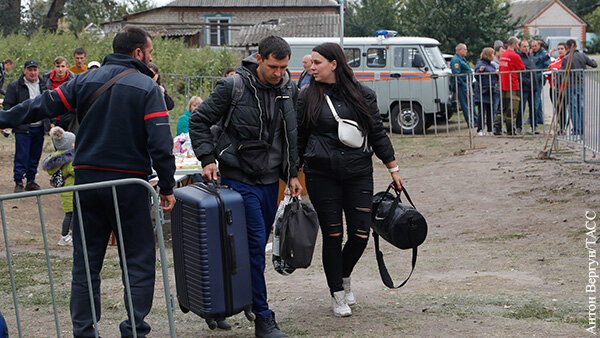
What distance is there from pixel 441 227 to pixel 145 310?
5.10 meters

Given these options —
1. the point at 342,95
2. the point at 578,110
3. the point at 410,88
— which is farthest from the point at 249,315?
the point at 410,88

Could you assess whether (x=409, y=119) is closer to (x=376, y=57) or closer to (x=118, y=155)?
(x=376, y=57)

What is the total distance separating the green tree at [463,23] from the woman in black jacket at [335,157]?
29172 millimetres

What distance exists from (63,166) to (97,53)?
15.2m

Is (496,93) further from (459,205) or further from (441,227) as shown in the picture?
(441,227)

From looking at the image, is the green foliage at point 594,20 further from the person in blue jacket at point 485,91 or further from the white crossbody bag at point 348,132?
the white crossbody bag at point 348,132

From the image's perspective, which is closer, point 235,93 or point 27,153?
point 235,93

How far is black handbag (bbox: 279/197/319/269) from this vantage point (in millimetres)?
4883

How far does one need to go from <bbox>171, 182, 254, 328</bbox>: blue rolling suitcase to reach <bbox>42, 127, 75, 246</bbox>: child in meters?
3.82

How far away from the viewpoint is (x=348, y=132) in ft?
17.0

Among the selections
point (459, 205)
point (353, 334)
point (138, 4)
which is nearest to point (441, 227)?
point (459, 205)

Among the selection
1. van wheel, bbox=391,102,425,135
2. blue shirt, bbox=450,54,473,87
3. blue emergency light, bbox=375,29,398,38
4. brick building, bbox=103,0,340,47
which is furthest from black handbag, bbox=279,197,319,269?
brick building, bbox=103,0,340,47

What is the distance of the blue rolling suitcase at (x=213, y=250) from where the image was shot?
176 inches

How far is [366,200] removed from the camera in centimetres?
532
